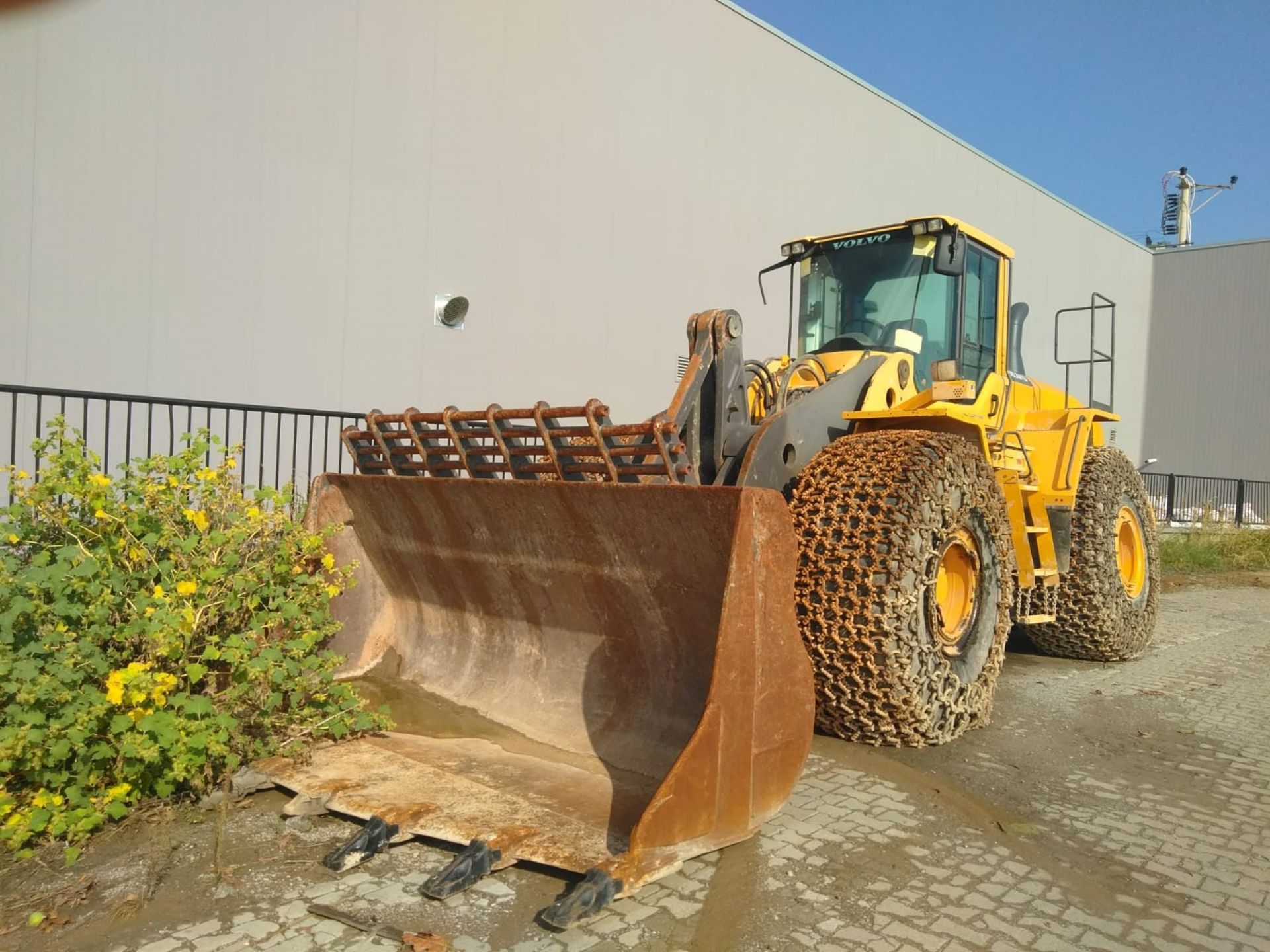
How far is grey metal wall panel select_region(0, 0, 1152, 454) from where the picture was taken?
8141 mm

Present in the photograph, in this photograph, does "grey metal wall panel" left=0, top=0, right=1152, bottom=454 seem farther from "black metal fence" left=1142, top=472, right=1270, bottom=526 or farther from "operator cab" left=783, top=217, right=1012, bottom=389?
"black metal fence" left=1142, top=472, right=1270, bottom=526

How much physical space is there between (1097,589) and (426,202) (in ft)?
24.8

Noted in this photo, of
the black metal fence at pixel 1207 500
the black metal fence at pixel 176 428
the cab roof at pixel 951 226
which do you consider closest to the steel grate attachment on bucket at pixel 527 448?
the black metal fence at pixel 176 428

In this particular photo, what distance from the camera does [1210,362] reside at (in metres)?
27.5

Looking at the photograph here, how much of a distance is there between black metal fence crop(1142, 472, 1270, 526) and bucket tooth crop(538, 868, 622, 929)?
18.6 meters

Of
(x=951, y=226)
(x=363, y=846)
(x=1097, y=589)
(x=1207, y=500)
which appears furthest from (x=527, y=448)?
(x=1207, y=500)

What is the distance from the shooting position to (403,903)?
2.99m

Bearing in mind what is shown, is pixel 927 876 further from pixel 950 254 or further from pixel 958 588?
pixel 950 254

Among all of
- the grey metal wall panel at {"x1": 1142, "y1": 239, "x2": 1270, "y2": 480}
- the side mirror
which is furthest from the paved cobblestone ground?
the grey metal wall panel at {"x1": 1142, "y1": 239, "x2": 1270, "y2": 480}

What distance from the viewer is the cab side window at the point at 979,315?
235 inches

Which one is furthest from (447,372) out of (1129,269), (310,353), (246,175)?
(1129,269)

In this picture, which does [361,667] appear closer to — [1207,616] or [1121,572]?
[1121,572]

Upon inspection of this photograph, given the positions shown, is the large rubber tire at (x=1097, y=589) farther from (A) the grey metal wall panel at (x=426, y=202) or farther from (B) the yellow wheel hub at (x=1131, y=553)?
(A) the grey metal wall panel at (x=426, y=202)

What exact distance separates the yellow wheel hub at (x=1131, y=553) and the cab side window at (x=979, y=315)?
86.6 inches
